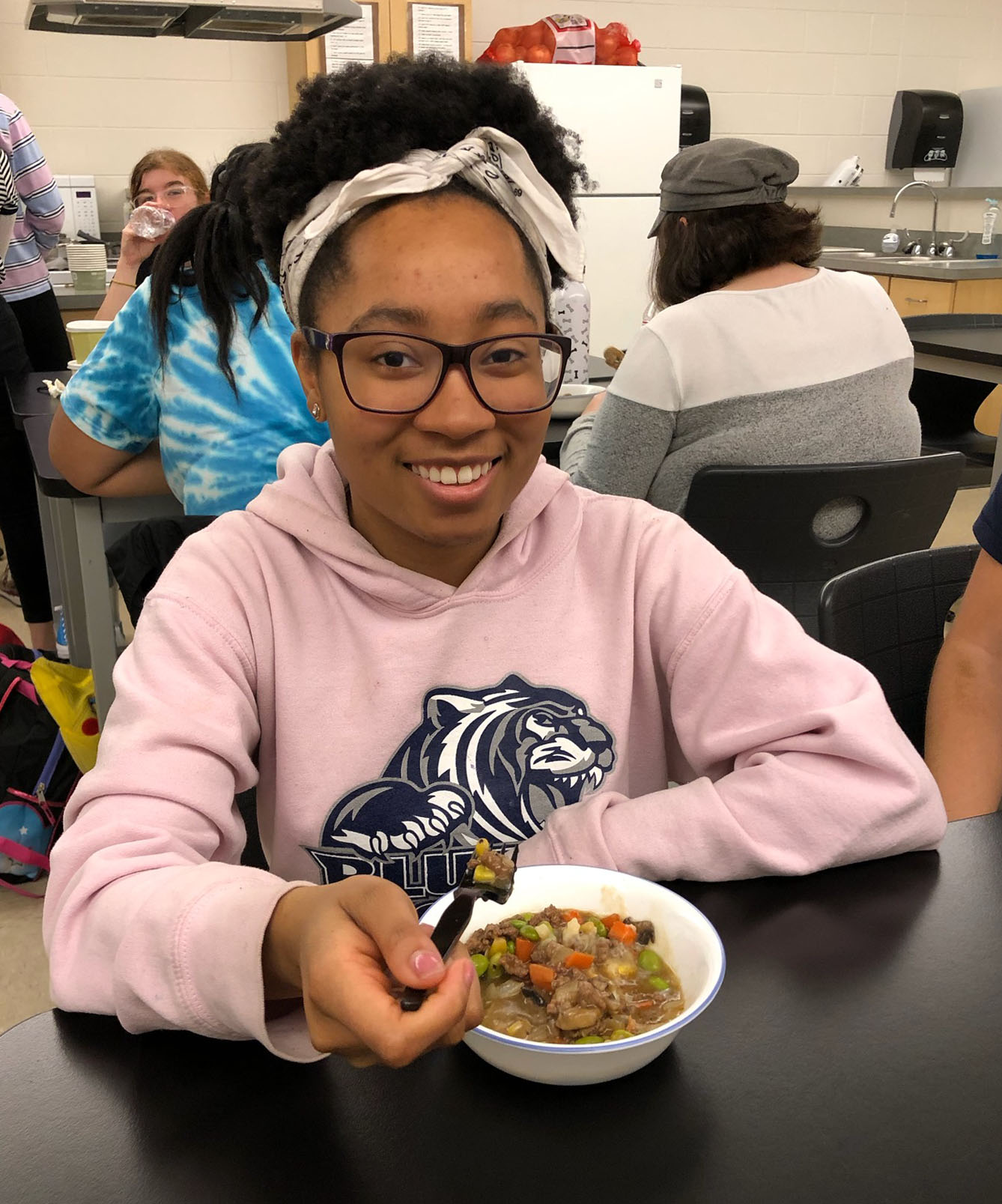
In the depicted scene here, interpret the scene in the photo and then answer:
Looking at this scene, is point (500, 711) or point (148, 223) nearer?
point (500, 711)

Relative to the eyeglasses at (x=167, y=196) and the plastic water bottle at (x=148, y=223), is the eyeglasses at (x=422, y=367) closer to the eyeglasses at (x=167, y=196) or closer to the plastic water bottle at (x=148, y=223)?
the plastic water bottle at (x=148, y=223)

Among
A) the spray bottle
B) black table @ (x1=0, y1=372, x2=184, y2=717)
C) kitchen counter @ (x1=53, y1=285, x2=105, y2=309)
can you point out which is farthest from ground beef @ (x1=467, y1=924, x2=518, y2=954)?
the spray bottle

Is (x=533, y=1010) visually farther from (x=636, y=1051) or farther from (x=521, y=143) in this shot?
(x=521, y=143)

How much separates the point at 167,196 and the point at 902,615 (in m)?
3.34

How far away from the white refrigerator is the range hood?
2039 millimetres

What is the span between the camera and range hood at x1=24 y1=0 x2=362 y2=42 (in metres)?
3.05

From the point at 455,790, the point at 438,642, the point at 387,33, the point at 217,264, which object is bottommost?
the point at 455,790

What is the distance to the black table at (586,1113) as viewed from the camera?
0.54m

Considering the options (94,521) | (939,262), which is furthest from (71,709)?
(939,262)

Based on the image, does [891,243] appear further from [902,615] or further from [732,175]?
[902,615]

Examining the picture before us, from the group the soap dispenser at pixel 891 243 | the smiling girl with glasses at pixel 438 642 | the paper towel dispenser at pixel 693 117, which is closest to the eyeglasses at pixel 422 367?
the smiling girl with glasses at pixel 438 642

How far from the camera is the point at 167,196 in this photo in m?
3.86

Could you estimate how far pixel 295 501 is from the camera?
1.02 metres

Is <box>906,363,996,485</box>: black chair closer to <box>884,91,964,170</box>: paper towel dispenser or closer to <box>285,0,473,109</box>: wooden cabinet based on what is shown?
<box>884,91,964,170</box>: paper towel dispenser
